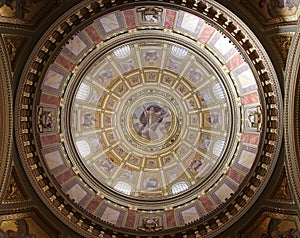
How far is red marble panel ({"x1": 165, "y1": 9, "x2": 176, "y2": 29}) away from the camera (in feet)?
71.2

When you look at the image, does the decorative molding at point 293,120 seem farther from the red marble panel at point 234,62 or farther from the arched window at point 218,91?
the arched window at point 218,91

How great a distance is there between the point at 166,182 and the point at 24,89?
12136mm

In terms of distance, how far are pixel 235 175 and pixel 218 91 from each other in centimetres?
535

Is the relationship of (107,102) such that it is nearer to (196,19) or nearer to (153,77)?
(153,77)

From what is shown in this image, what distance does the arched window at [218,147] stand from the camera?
26.6 metres

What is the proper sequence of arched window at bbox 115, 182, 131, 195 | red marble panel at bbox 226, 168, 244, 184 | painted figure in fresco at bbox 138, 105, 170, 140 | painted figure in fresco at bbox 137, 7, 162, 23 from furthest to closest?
painted figure in fresco at bbox 138, 105, 170, 140
arched window at bbox 115, 182, 131, 195
red marble panel at bbox 226, 168, 244, 184
painted figure in fresco at bbox 137, 7, 162, 23

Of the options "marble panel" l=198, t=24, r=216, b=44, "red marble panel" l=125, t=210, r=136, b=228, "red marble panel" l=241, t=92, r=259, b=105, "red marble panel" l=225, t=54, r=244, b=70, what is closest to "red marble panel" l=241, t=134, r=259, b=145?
"red marble panel" l=241, t=92, r=259, b=105

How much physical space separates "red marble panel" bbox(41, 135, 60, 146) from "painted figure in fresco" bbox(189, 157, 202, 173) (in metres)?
8.98

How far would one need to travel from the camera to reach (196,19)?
2159cm

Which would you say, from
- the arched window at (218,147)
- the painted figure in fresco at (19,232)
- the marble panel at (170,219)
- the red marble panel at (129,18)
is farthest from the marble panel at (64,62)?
the arched window at (218,147)

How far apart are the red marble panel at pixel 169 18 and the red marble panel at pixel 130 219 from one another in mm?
9826

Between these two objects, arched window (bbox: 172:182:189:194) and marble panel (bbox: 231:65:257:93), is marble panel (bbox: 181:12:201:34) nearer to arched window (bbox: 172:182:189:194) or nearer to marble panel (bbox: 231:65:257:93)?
marble panel (bbox: 231:65:257:93)

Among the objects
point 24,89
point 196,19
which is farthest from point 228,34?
point 24,89

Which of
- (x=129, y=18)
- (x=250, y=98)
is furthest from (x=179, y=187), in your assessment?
(x=129, y=18)
